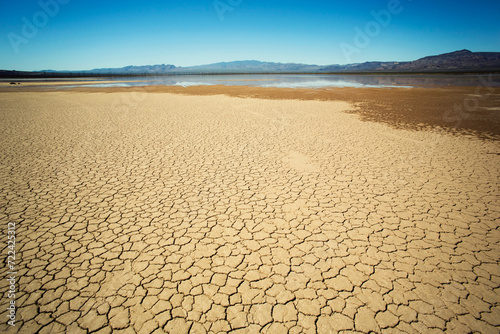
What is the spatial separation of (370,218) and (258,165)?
3.25 meters

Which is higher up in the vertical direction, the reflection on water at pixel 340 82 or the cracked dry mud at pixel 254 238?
the reflection on water at pixel 340 82

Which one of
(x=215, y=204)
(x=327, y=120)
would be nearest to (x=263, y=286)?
(x=215, y=204)

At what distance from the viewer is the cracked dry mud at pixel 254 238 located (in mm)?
2555

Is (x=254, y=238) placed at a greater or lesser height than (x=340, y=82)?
lesser

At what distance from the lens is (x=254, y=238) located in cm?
374

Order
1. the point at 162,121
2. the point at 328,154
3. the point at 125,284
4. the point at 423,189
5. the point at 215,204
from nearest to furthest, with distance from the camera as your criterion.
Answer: the point at 125,284 → the point at 215,204 → the point at 423,189 → the point at 328,154 → the point at 162,121

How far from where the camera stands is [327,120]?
12023 millimetres

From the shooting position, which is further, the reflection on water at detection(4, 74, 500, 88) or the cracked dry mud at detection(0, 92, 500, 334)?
the reflection on water at detection(4, 74, 500, 88)

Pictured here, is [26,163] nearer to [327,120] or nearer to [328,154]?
[328,154]

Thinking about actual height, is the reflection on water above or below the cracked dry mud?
above

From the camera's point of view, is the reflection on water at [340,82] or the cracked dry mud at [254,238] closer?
the cracked dry mud at [254,238]

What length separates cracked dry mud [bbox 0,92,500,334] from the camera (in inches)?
101

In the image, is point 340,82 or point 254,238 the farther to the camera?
point 340,82

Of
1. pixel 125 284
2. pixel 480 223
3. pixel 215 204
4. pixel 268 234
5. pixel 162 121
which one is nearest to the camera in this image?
pixel 125 284
